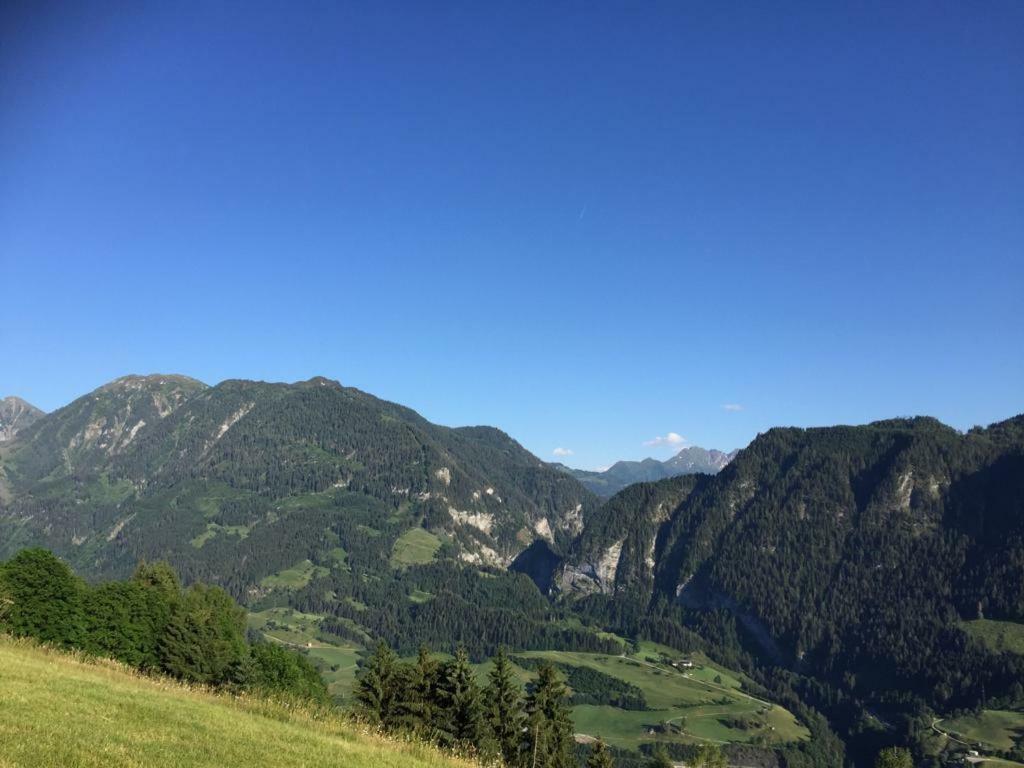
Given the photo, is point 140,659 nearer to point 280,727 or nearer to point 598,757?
point 598,757

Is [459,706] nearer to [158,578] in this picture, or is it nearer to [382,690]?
[382,690]

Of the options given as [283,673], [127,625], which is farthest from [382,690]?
[127,625]

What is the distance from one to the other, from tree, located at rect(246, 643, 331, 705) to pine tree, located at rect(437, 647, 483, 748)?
53.6 feet

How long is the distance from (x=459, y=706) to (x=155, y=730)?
5521 centimetres

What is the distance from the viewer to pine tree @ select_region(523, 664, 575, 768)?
73.8 metres

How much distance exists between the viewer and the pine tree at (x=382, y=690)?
239ft

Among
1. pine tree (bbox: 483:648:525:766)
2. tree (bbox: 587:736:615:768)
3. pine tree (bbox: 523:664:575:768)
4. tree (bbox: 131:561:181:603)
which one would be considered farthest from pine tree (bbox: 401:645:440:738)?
tree (bbox: 131:561:181:603)

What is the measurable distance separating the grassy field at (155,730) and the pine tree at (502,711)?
5213 centimetres

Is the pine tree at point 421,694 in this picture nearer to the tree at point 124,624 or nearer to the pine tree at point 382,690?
the pine tree at point 382,690

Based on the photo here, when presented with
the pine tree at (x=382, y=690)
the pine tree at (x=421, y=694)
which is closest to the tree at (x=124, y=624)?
the pine tree at (x=382, y=690)

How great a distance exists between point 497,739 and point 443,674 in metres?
11.0

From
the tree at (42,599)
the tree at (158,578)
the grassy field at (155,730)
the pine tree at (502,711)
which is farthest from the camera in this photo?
the tree at (158,578)

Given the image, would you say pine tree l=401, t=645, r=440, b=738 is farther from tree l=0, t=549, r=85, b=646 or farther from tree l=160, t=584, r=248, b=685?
tree l=0, t=549, r=85, b=646

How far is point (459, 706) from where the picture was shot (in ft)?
232
